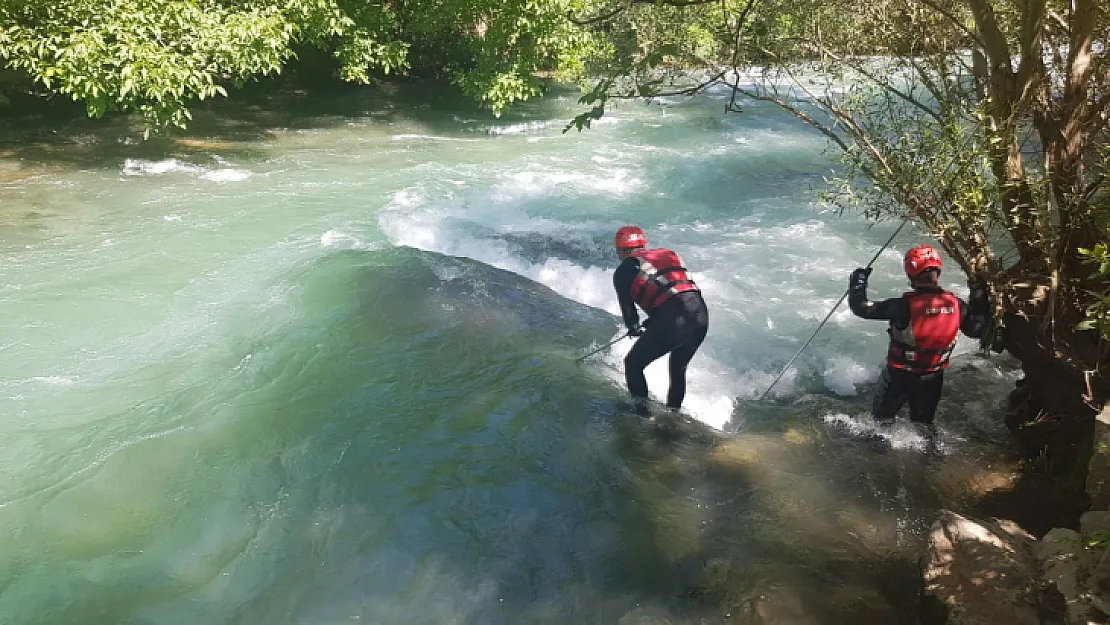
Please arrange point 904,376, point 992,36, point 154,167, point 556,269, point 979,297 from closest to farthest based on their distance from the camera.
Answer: point 992,36 < point 979,297 < point 904,376 < point 556,269 < point 154,167

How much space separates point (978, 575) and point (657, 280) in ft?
10.4

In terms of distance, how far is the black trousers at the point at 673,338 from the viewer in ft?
19.9

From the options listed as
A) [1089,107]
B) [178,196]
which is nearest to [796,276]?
[1089,107]

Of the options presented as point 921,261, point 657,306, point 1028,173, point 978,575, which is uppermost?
point 1028,173

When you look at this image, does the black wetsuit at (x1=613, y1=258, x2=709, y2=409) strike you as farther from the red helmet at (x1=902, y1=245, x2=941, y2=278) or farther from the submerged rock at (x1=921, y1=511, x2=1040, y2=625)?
the submerged rock at (x1=921, y1=511, x2=1040, y2=625)

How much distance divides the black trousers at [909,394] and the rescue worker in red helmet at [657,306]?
5.08 feet

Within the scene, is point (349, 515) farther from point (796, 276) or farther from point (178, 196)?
point (178, 196)

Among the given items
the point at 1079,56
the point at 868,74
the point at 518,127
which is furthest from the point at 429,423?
the point at 518,127

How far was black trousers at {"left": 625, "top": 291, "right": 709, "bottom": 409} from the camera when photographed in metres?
6.05

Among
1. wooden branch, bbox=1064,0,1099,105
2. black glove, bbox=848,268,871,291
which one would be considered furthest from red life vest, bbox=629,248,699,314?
wooden branch, bbox=1064,0,1099,105

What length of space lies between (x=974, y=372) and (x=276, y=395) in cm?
667

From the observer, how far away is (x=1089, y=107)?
4727mm

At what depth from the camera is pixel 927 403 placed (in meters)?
5.78

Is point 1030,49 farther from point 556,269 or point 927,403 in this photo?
point 556,269
